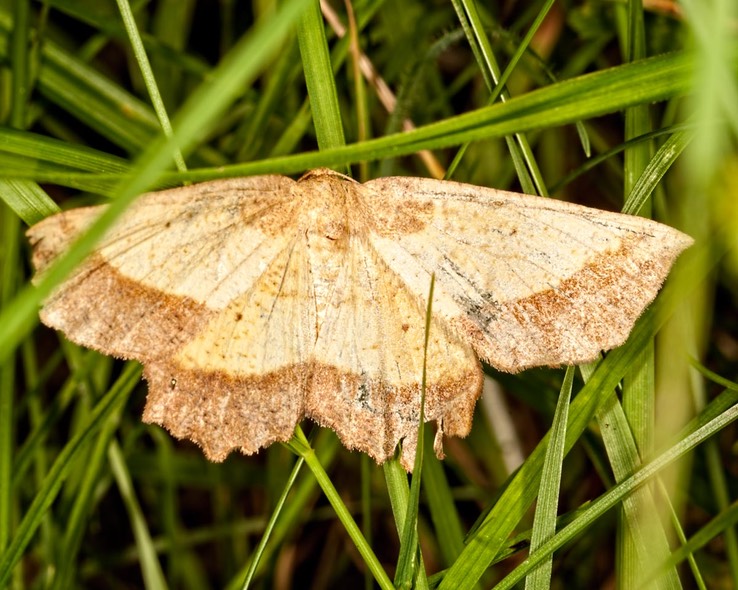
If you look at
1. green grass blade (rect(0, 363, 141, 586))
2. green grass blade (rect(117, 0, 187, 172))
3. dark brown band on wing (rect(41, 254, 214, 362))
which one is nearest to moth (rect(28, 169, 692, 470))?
dark brown band on wing (rect(41, 254, 214, 362))

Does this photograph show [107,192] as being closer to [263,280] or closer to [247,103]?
[263,280]

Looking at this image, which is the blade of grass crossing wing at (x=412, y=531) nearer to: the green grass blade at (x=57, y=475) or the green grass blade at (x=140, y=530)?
the green grass blade at (x=57, y=475)

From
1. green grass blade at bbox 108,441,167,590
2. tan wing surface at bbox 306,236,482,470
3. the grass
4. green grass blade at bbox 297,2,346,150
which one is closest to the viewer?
the grass

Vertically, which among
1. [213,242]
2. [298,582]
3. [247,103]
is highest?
[247,103]

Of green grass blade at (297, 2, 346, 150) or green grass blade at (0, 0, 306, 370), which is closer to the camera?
green grass blade at (0, 0, 306, 370)

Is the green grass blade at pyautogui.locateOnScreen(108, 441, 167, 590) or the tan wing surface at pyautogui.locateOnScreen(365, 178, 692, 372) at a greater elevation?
the tan wing surface at pyautogui.locateOnScreen(365, 178, 692, 372)

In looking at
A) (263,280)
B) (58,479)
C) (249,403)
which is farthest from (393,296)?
(58,479)

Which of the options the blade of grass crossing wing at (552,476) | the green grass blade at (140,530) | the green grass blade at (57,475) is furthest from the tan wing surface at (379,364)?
the green grass blade at (140,530)

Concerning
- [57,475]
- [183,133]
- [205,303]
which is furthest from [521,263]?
[57,475]

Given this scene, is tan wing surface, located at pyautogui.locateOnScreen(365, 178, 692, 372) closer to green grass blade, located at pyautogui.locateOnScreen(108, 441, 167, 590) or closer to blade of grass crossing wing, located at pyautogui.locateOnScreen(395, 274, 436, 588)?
blade of grass crossing wing, located at pyautogui.locateOnScreen(395, 274, 436, 588)
